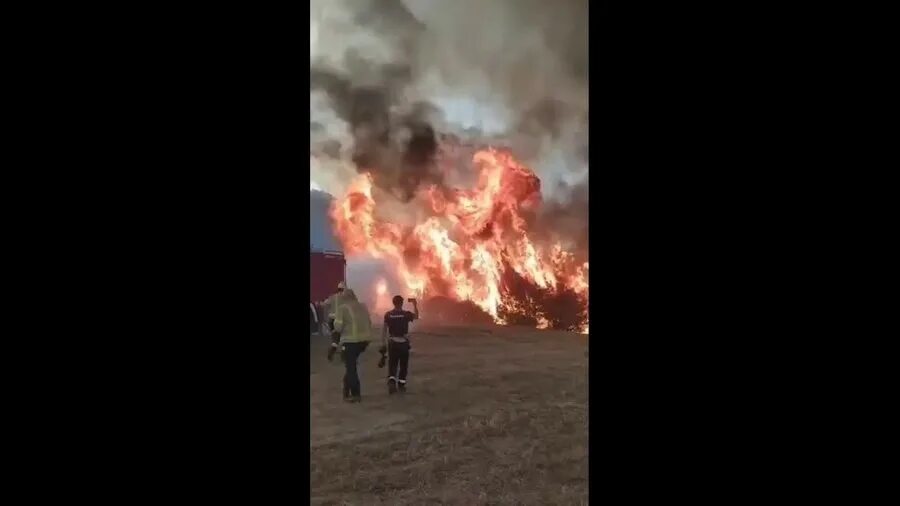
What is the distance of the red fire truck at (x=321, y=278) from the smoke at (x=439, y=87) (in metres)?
0.26

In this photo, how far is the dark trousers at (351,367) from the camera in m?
2.65

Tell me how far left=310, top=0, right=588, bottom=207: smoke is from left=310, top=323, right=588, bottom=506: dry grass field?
60 centimetres

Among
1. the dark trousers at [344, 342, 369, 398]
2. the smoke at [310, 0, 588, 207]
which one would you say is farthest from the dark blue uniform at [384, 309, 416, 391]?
the smoke at [310, 0, 588, 207]

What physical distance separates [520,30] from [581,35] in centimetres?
24

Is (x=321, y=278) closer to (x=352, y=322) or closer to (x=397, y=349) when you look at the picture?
(x=352, y=322)

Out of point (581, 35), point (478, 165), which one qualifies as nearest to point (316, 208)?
point (478, 165)

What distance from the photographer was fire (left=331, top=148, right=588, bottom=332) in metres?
2.70

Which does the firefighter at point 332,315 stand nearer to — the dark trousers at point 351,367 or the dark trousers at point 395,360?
the dark trousers at point 351,367

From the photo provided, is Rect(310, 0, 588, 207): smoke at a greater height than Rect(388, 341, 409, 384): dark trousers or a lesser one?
greater

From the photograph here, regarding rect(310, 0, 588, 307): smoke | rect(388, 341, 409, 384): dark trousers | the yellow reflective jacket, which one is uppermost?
rect(310, 0, 588, 307): smoke

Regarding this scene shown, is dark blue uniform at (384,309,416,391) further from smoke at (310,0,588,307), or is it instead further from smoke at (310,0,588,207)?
smoke at (310,0,588,207)
